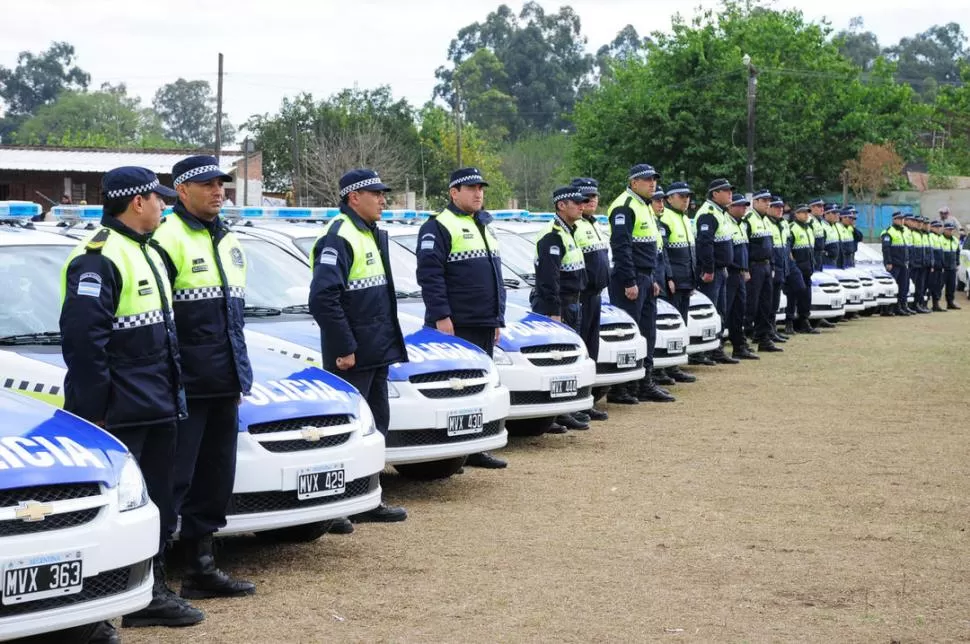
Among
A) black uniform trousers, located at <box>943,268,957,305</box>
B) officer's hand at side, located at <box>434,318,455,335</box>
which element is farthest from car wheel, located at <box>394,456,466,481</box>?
black uniform trousers, located at <box>943,268,957,305</box>

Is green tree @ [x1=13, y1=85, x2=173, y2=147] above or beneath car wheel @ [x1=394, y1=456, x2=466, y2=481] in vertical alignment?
above

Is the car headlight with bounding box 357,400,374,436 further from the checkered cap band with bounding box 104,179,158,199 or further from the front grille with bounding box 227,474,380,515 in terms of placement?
the checkered cap band with bounding box 104,179,158,199

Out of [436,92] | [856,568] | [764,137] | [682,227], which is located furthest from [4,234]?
[436,92]

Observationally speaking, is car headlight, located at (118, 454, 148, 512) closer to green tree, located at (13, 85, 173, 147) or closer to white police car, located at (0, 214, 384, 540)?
white police car, located at (0, 214, 384, 540)

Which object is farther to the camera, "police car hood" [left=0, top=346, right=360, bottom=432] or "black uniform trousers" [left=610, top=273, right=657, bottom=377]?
"black uniform trousers" [left=610, top=273, right=657, bottom=377]

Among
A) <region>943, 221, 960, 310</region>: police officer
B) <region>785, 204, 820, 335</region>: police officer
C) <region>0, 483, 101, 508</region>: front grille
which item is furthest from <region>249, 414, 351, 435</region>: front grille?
<region>943, 221, 960, 310</region>: police officer

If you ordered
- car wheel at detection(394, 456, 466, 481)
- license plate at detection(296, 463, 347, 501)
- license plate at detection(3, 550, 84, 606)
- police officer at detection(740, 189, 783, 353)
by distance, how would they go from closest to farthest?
license plate at detection(3, 550, 84, 606), license plate at detection(296, 463, 347, 501), car wheel at detection(394, 456, 466, 481), police officer at detection(740, 189, 783, 353)

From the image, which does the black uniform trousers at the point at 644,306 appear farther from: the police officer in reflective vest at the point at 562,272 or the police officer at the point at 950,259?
the police officer at the point at 950,259

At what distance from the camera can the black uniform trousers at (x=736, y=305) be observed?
17484 millimetres

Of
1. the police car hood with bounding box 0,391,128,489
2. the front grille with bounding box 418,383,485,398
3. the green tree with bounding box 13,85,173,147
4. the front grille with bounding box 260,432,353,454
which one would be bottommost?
the front grille with bounding box 260,432,353,454

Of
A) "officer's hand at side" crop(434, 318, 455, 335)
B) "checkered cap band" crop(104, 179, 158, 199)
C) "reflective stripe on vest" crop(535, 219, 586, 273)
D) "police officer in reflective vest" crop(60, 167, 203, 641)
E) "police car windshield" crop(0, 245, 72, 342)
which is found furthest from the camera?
"reflective stripe on vest" crop(535, 219, 586, 273)

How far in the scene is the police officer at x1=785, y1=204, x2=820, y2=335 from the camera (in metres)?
21.2

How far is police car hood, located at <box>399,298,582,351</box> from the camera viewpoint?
34.3 feet

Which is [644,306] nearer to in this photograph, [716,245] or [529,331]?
[529,331]
